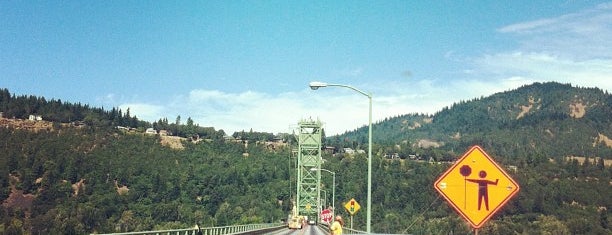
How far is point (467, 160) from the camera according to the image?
35.8 feet

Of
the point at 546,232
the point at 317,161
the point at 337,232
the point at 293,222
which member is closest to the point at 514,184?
the point at 337,232

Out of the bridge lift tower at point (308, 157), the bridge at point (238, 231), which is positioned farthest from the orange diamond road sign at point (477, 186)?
the bridge lift tower at point (308, 157)

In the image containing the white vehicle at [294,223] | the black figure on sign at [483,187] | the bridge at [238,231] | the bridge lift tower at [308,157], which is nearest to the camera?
the black figure on sign at [483,187]

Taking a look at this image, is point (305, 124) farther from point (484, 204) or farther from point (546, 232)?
point (484, 204)

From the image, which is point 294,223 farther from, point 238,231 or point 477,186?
point 477,186

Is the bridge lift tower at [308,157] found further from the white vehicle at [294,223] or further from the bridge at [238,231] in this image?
the bridge at [238,231]

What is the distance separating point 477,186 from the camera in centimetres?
1090

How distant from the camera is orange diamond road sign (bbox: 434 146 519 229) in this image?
422 inches

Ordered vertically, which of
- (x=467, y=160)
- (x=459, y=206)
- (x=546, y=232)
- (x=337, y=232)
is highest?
(x=467, y=160)

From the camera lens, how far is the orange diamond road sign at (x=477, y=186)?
10.7m

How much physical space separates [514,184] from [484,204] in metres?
0.57

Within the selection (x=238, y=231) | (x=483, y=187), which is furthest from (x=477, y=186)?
(x=238, y=231)

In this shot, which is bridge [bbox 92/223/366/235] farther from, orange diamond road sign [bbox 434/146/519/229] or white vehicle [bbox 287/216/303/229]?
orange diamond road sign [bbox 434/146/519/229]

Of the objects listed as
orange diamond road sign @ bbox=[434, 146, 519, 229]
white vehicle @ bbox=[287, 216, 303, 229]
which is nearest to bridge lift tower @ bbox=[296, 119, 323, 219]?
white vehicle @ bbox=[287, 216, 303, 229]
